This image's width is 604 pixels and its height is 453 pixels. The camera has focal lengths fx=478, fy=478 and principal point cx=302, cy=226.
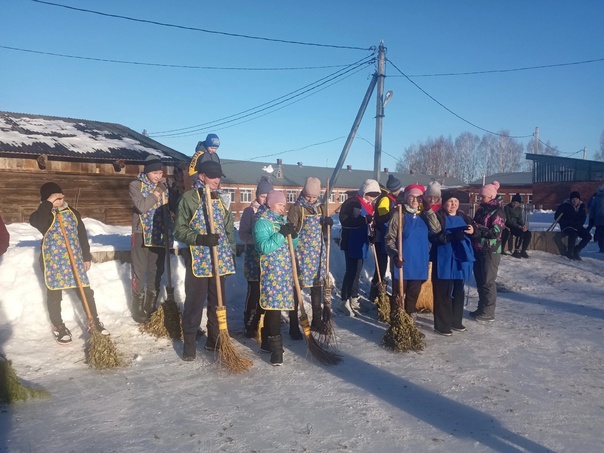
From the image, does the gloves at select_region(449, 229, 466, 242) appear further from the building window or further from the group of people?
the building window

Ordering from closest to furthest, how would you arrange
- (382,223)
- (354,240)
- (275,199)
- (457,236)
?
(275,199)
(457,236)
(354,240)
(382,223)

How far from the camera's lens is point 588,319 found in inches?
253

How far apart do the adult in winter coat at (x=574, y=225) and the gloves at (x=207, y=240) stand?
9990 mm

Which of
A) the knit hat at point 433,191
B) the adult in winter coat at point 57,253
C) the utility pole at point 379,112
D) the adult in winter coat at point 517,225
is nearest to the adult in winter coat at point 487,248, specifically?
the knit hat at point 433,191

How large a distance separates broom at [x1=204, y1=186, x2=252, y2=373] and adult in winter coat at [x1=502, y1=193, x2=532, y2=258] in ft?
26.3

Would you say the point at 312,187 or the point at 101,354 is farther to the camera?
the point at 312,187

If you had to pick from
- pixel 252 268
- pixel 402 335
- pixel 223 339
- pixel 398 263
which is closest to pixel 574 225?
pixel 398 263

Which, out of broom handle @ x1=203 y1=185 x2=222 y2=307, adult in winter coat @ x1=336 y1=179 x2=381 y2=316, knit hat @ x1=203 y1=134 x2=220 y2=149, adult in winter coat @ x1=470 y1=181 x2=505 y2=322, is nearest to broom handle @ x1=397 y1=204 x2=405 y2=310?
adult in winter coat @ x1=336 y1=179 x2=381 y2=316

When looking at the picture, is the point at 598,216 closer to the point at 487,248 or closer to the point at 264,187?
the point at 487,248

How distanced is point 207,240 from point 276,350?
49.0 inches

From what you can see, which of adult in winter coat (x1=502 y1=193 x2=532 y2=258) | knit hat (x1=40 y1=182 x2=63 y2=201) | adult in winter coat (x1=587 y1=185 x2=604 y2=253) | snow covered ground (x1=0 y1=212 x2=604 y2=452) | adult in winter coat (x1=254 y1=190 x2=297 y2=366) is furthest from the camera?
adult in winter coat (x1=587 y1=185 x2=604 y2=253)

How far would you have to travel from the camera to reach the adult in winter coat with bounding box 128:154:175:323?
5.53 m

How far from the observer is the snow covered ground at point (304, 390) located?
10.5ft

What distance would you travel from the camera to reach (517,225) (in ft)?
35.1
